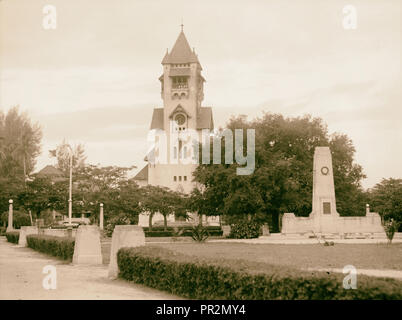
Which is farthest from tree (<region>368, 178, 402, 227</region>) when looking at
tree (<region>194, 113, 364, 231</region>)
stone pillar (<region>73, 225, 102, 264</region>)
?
stone pillar (<region>73, 225, 102, 264</region>)

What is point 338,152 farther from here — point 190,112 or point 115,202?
point 190,112

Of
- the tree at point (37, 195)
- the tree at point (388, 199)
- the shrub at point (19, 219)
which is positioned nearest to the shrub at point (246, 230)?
the tree at point (388, 199)

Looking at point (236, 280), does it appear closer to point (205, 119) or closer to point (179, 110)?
point (179, 110)

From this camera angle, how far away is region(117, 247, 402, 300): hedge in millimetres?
7883

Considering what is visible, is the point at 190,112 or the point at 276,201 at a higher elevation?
the point at 190,112

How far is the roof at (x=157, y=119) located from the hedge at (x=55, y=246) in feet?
176

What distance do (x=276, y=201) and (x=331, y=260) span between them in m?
28.6

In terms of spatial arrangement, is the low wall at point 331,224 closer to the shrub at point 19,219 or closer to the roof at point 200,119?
the shrub at point 19,219

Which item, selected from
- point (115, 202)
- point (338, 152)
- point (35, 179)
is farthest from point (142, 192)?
point (338, 152)

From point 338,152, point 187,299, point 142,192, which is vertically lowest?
point 187,299

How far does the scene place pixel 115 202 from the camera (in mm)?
53781

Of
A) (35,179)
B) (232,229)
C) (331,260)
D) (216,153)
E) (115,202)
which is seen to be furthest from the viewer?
(115,202)

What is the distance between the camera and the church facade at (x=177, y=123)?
79.1 meters
